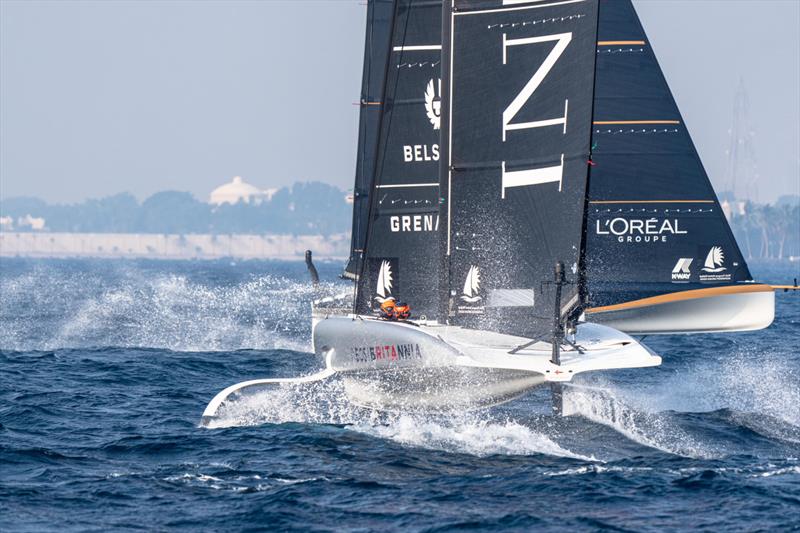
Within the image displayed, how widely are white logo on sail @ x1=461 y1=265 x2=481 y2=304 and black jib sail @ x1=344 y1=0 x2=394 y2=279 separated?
13.2m

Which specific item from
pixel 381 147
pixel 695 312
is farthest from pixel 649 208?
pixel 381 147

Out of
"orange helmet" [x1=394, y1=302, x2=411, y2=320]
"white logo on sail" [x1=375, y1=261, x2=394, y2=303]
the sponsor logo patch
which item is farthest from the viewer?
"white logo on sail" [x1=375, y1=261, x2=394, y2=303]

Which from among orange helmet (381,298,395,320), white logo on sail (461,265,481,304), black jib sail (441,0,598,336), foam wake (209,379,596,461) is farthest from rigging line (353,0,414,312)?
white logo on sail (461,265,481,304)

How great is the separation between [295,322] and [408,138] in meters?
22.6

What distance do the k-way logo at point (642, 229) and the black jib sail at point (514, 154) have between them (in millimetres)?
8156

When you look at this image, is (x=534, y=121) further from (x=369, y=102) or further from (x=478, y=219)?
(x=369, y=102)

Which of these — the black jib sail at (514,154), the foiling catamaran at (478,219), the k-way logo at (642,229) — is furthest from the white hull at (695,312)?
the black jib sail at (514,154)

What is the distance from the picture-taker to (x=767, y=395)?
22.4 metres

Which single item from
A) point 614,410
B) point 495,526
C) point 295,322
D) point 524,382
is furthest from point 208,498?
point 295,322

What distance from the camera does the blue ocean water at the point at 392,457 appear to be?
42.9 ft

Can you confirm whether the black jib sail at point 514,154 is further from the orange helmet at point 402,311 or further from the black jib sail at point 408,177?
the black jib sail at point 408,177

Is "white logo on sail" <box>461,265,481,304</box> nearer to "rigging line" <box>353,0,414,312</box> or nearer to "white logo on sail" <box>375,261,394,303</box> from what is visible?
"white logo on sail" <box>375,261,394,303</box>

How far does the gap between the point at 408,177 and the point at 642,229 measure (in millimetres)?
6189

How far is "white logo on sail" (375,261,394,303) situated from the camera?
1959cm
